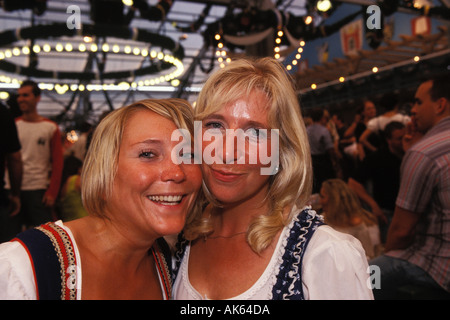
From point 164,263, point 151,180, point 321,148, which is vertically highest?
point 321,148

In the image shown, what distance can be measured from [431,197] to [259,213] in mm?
1036

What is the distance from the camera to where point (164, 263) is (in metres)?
1.08

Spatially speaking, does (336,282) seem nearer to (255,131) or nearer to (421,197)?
(255,131)

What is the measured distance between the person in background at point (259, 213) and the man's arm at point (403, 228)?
936mm

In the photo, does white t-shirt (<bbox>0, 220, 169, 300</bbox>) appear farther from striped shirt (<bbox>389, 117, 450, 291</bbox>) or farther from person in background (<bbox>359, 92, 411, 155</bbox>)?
person in background (<bbox>359, 92, 411, 155</bbox>)

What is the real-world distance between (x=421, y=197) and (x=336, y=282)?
1100 mm

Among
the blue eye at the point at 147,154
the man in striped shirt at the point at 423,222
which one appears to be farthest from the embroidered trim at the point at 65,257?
the man in striped shirt at the point at 423,222

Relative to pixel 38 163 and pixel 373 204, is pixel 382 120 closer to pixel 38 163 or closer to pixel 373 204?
pixel 373 204

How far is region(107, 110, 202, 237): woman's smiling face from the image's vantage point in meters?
0.88

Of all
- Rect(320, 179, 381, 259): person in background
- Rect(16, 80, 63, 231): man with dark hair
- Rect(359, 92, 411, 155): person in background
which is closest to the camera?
Rect(320, 179, 381, 259): person in background

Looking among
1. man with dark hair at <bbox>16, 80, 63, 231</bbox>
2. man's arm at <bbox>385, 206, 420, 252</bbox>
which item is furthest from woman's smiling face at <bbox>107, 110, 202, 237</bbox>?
man with dark hair at <bbox>16, 80, 63, 231</bbox>

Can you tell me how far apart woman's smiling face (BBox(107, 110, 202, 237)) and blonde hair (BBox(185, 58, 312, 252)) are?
15 centimetres

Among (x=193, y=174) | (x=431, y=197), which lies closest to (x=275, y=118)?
(x=193, y=174)
